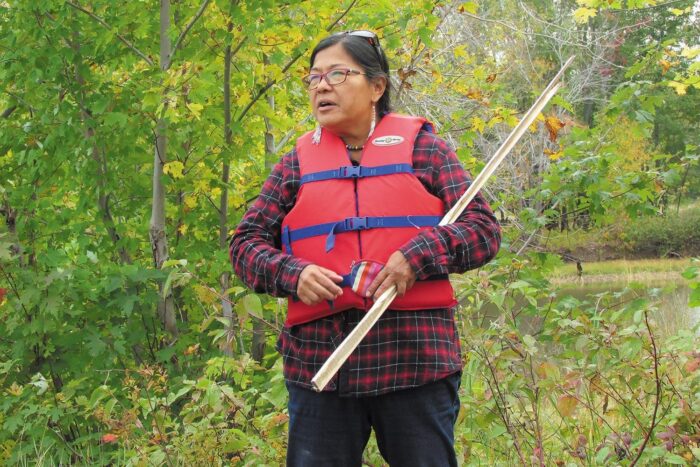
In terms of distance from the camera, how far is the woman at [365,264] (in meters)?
2.07

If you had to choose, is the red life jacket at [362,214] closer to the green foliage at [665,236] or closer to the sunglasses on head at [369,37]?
the sunglasses on head at [369,37]

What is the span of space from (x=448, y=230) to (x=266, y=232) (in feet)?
1.79

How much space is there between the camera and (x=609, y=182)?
434cm

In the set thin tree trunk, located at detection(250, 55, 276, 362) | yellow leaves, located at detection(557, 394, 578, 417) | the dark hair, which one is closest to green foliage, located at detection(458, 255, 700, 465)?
yellow leaves, located at detection(557, 394, 578, 417)

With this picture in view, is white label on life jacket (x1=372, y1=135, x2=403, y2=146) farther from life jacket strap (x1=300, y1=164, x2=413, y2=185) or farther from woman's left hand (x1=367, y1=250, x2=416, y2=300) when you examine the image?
woman's left hand (x1=367, y1=250, x2=416, y2=300)

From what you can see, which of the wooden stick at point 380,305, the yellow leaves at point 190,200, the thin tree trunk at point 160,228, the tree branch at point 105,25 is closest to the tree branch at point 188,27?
the tree branch at point 105,25

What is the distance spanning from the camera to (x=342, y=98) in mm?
2244

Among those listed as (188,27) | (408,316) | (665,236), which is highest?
(188,27)

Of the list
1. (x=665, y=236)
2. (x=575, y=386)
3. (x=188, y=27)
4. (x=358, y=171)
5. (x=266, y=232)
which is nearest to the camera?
(x=358, y=171)

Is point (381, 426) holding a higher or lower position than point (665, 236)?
higher

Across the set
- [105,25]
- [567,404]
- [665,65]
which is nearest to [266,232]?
[567,404]

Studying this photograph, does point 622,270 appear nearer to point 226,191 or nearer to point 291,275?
point 226,191

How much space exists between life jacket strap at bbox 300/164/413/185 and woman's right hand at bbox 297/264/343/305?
290 mm

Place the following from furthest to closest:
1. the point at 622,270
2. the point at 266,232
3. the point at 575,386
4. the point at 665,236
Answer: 1. the point at 665,236
2. the point at 622,270
3. the point at 575,386
4. the point at 266,232
